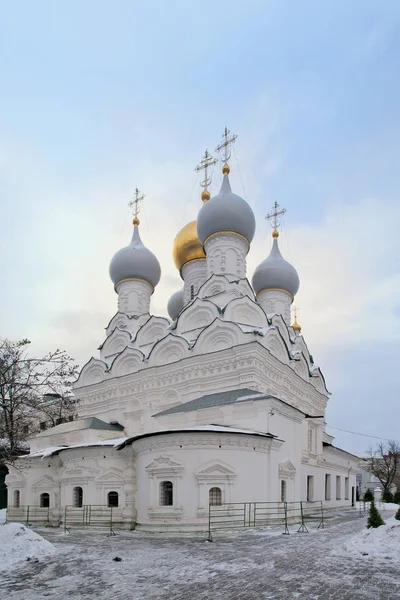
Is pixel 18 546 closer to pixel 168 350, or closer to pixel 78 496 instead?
pixel 78 496

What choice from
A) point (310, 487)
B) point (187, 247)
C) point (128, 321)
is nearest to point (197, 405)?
point (310, 487)

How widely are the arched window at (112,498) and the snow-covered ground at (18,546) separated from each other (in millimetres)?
5537

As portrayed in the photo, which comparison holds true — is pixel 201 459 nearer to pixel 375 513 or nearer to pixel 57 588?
pixel 375 513

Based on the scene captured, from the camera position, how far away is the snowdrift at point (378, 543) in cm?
922

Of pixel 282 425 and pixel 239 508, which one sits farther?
pixel 282 425

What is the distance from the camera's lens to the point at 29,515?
18625 millimetres

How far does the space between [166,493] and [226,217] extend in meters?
13.9

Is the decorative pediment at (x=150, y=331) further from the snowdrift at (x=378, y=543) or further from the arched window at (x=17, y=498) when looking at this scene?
the snowdrift at (x=378, y=543)

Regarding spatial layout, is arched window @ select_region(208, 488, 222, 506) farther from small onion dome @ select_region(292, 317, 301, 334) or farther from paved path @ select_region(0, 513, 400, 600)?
small onion dome @ select_region(292, 317, 301, 334)

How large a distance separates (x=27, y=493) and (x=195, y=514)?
8.72 metres

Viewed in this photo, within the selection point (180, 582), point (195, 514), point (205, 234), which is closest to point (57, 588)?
point (180, 582)

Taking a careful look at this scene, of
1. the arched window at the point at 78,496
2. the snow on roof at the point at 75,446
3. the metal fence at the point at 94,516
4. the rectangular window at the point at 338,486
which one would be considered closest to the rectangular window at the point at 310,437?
the rectangular window at the point at 338,486

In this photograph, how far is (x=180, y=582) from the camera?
7426 millimetres

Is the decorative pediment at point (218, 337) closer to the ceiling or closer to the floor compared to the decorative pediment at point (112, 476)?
closer to the ceiling
